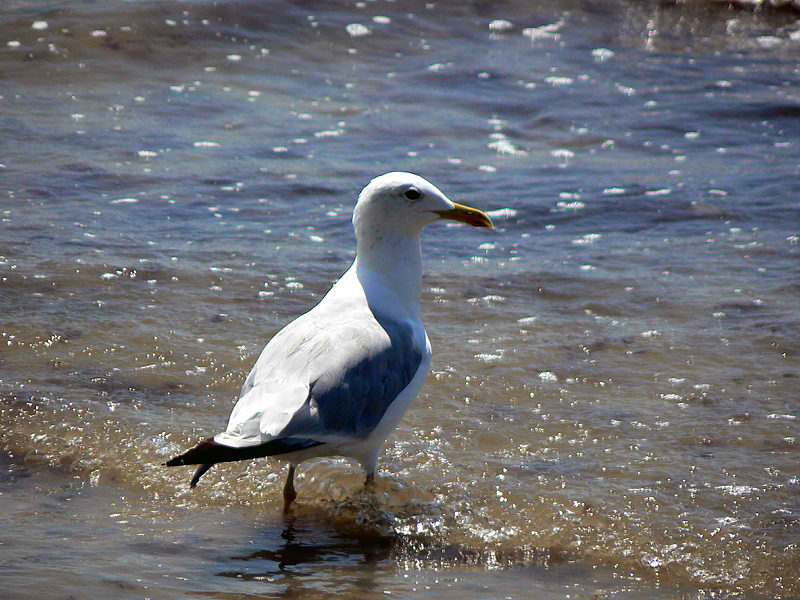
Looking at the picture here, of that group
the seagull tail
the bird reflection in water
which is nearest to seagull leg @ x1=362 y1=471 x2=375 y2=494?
the bird reflection in water

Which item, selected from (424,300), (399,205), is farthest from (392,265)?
(424,300)

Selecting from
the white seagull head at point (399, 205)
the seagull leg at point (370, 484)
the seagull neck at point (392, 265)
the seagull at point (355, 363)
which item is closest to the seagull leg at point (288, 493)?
the seagull at point (355, 363)

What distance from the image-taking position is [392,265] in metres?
4.58

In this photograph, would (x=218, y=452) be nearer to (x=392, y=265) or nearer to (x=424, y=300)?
(x=392, y=265)

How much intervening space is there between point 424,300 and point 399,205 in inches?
78.7

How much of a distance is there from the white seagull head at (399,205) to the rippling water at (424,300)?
3.10ft

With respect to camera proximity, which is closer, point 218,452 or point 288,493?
point 218,452

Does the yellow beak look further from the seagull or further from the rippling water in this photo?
the rippling water

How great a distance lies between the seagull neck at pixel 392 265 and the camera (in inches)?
179

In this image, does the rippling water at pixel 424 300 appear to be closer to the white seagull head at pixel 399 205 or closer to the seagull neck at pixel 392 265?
the seagull neck at pixel 392 265

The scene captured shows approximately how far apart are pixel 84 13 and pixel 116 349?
8.02 m

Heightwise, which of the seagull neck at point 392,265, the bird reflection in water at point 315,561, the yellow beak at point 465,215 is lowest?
the bird reflection in water at point 315,561

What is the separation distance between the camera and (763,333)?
5965mm

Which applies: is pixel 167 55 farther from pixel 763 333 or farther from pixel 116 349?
pixel 763 333
